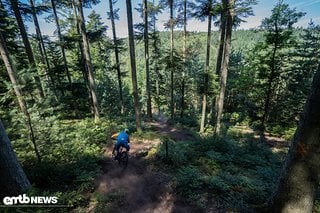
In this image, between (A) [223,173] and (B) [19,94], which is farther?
(A) [223,173]

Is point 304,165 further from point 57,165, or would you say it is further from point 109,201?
point 57,165

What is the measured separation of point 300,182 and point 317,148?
833mm

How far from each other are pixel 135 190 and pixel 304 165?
5.46 metres

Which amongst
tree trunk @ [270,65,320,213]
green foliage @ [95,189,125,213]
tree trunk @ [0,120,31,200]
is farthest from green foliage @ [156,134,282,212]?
tree trunk @ [0,120,31,200]

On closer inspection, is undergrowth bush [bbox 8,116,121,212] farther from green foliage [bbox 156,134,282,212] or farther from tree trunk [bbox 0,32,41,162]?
green foliage [bbox 156,134,282,212]

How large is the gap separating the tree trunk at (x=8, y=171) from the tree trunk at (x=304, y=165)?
6.37 metres

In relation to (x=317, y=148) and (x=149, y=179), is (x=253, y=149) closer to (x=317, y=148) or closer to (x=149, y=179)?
(x=149, y=179)

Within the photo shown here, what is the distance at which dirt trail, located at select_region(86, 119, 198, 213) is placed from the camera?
589 centimetres

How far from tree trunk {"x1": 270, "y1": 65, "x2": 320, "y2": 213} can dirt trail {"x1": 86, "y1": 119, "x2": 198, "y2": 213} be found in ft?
8.93

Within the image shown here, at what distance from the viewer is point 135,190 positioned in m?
6.95

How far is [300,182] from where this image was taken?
12.0ft

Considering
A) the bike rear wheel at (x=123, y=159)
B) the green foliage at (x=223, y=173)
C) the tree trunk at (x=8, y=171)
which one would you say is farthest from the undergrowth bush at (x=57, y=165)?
the green foliage at (x=223, y=173)

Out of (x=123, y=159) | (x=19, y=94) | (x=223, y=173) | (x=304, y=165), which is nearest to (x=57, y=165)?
(x=123, y=159)

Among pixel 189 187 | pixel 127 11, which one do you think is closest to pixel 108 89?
pixel 127 11
